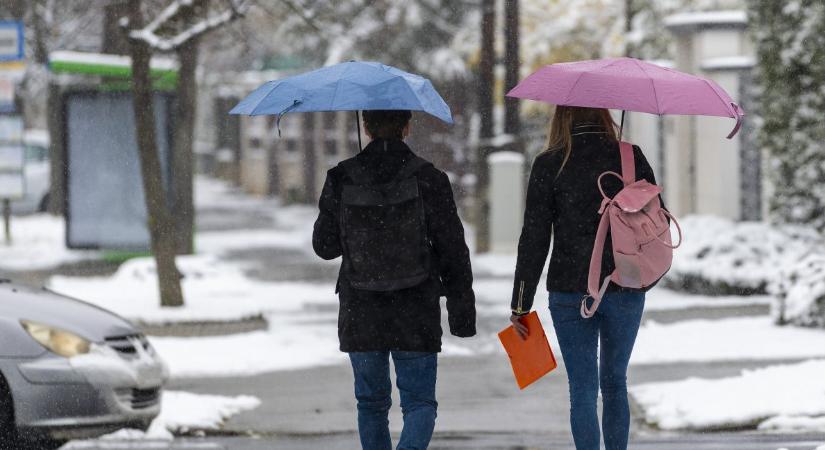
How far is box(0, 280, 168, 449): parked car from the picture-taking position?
7.12m

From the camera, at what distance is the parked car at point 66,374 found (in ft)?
23.4

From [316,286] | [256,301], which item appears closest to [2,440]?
[256,301]

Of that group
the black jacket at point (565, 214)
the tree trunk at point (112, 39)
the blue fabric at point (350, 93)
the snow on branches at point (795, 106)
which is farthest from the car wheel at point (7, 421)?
the tree trunk at point (112, 39)

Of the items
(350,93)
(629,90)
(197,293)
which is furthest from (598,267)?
(197,293)

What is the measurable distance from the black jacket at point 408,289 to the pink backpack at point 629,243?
0.53 metres

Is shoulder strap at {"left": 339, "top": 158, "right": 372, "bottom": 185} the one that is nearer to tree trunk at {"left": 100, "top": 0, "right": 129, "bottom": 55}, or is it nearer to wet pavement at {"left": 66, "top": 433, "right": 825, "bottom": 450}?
wet pavement at {"left": 66, "top": 433, "right": 825, "bottom": 450}

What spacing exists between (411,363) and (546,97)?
1210mm

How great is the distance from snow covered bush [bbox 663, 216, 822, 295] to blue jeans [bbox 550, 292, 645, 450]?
924 centimetres

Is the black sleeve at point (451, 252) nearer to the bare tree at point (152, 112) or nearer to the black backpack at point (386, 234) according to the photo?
the black backpack at point (386, 234)

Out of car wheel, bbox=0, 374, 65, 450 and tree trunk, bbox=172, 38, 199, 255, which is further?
tree trunk, bbox=172, 38, 199, 255

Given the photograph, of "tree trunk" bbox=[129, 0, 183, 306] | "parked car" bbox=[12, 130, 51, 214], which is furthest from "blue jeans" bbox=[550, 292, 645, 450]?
"parked car" bbox=[12, 130, 51, 214]

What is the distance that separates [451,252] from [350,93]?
2.38 ft

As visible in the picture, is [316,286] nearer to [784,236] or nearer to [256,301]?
[256,301]

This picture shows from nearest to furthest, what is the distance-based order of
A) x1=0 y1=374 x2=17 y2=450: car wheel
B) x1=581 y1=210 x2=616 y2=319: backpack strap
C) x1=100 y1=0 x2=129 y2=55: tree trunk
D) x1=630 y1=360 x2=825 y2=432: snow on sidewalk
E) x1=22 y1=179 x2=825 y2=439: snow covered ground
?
x1=581 y1=210 x2=616 y2=319: backpack strap
x1=0 y1=374 x2=17 y2=450: car wheel
x1=630 y1=360 x2=825 y2=432: snow on sidewalk
x1=22 y1=179 x2=825 y2=439: snow covered ground
x1=100 y1=0 x2=129 y2=55: tree trunk
